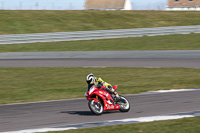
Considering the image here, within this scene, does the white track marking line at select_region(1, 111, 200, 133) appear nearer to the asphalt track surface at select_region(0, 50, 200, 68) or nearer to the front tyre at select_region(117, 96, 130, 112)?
the front tyre at select_region(117, 96, 130, 112)

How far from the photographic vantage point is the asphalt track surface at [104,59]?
21019 millimetres

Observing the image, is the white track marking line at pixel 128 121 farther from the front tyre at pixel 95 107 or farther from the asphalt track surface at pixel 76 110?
the front tyre at pixel 95 107

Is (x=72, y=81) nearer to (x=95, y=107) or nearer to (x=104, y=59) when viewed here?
(x=95, y=107)

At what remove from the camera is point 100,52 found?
24.9 metres

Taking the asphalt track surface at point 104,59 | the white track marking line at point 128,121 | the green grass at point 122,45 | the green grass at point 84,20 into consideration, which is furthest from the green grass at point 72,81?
the green grass at point 84,20

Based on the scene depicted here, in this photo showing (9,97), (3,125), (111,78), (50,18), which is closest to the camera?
(3,125)

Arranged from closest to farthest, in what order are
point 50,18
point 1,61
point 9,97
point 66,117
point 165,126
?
point 165,126 → point 66,117 → point 9,97 → point 1,61 → point 50,18

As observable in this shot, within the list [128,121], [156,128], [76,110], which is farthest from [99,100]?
[156,128]

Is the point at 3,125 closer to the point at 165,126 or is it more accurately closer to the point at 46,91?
the point at 165,126

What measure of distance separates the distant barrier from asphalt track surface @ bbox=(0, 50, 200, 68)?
11.6ft

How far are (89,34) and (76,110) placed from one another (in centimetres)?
2074

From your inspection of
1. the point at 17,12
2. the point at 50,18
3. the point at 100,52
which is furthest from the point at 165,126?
the point at 17,12

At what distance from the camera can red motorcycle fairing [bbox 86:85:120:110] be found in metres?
9.11

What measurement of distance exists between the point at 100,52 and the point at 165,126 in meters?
17.3
